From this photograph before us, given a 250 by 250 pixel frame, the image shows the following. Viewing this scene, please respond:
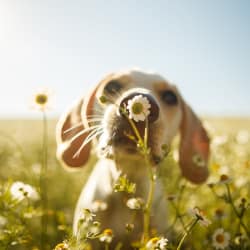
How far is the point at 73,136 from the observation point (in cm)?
295

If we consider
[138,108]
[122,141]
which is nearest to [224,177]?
[122,141]

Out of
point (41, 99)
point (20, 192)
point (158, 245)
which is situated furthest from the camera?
point (41, 99)

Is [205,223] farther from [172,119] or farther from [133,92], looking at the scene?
[172,119]

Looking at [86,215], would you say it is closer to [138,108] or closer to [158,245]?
[158,245]

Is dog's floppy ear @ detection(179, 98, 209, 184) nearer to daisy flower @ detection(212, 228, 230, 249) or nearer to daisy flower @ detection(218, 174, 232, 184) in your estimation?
daisy flower @ detection(218, 174, 232, 184)

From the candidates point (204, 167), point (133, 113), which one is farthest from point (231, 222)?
point (133, 113)

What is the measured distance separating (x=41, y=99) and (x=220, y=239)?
51.6 inches

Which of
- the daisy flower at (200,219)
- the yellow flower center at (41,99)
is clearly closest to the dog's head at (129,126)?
the yellow flower center at (41,99)

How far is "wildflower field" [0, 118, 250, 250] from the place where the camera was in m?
1.98

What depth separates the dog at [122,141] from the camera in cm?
250

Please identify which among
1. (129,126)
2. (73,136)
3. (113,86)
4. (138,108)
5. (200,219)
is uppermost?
(113,86)

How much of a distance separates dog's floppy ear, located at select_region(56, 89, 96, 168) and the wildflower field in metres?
0.20

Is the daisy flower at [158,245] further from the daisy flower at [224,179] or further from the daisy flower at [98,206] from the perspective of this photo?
the daisy flower at [98,206]

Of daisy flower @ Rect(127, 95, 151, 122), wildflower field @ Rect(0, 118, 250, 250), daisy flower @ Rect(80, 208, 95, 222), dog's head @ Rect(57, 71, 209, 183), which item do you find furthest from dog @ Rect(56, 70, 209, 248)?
daisy flower @ Rect(80, 208, 95, 222)
